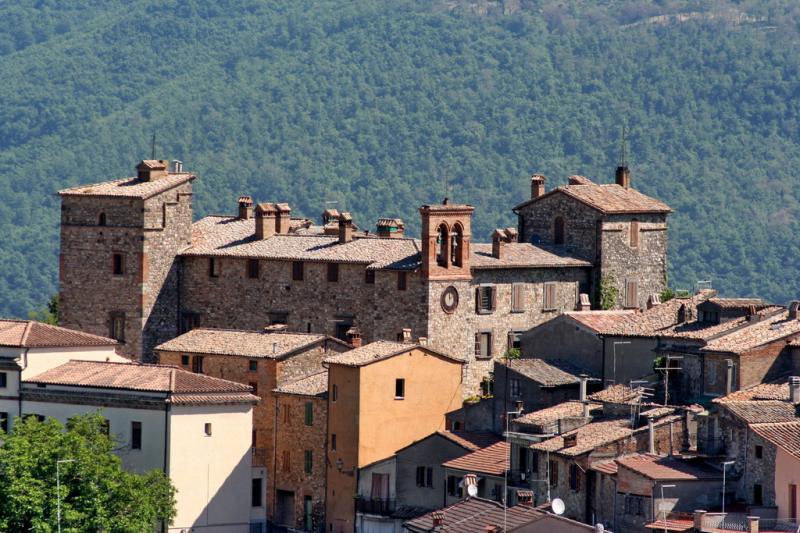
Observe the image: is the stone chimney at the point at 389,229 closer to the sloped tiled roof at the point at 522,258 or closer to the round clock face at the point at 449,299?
the sloped tiled roof at the point at 522,258

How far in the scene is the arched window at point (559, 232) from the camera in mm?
81562

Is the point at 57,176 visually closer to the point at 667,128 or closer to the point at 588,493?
the point at 667,128

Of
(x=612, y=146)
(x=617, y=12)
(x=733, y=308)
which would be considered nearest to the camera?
(x=733, y=308)

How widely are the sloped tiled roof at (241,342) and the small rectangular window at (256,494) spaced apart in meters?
3.80

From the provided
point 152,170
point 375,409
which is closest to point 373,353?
point 375,409

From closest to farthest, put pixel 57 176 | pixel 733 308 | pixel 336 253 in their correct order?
pixel 733 308 → pixel 336 253 → pixel 57 176

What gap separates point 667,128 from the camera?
155500 mm

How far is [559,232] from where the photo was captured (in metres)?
81.6

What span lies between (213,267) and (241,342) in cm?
479

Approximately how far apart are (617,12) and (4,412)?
395ft

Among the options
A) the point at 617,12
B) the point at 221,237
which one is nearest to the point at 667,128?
the point at 617,12

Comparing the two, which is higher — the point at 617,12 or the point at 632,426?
the point at 617,12

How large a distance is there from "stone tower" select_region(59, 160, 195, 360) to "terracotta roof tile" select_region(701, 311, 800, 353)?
20.6 m

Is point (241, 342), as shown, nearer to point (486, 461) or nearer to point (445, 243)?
point (445, 243)
